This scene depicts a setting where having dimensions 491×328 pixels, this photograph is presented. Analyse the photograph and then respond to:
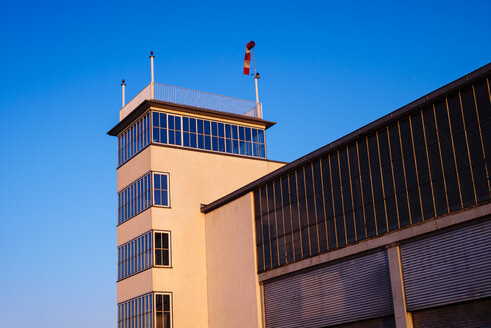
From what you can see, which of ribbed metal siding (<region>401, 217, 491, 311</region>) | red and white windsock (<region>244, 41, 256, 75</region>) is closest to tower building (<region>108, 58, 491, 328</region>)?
ribbed metal siding (<region>401, 217, 491, 311</region>)

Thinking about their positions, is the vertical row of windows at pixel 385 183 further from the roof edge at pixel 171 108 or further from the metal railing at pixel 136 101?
the metal railing at pixel 136 101

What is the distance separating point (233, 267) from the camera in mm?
47188

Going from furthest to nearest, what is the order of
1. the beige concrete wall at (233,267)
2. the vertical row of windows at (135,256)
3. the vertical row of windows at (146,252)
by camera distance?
1. the vertical row of windows at (135,256)
2. the vertical row of windows at (146,252)
3. the beige concrete wall at (233,267)

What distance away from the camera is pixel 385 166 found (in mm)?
35156

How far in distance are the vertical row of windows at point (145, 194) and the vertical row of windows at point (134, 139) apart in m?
2.88

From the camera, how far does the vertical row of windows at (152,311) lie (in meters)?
47.6

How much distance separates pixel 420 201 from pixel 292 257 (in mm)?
11300

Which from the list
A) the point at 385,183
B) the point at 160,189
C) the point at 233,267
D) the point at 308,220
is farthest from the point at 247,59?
the point at 385,183

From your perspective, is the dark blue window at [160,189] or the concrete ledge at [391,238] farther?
the dark blue window at [160,189]

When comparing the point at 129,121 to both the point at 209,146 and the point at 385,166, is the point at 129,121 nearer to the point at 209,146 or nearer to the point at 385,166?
the point at 209,146

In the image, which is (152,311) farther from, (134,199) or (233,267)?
(134,199)

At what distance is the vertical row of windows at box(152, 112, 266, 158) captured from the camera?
52625mm

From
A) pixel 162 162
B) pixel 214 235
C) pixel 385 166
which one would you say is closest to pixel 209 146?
pixel 162 162

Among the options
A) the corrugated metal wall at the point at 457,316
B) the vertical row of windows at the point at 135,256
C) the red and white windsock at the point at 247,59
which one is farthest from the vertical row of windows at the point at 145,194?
the corrugated metal wall at the point at 457,316
